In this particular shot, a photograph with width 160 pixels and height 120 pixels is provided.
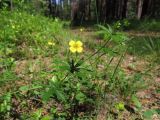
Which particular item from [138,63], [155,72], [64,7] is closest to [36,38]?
[138,63]

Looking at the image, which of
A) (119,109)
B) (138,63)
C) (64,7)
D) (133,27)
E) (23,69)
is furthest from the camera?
(64,7)

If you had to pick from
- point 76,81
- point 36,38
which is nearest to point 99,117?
point 76,81

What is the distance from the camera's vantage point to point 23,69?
364 centimetres

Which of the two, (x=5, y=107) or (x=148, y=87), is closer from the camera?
(x=5, y=107)

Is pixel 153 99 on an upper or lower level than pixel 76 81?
lower

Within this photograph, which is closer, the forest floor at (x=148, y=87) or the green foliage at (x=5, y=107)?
the green foliage at (x=5, y=107)

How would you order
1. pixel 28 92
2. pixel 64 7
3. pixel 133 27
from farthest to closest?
pixel 64 7 → pixel 133 27 → pixel 28 92

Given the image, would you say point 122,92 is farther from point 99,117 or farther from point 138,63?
point 138,63

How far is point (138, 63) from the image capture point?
14.1 ft

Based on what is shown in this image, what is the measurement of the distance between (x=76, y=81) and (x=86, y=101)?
223mm

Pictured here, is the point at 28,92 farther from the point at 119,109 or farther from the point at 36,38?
the point at 36,38

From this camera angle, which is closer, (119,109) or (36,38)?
(119,109)

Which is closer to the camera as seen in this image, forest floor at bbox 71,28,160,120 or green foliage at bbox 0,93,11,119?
green foliage at bbox 0,93,11,119

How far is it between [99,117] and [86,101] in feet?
0.61
